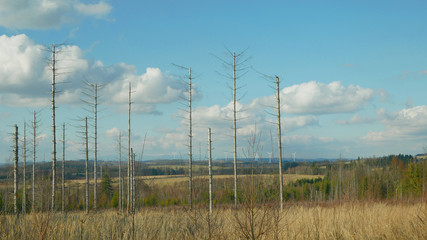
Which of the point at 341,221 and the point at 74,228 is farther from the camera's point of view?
the point at 341,221

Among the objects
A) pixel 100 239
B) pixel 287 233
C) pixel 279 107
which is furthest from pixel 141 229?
pixel 279 107

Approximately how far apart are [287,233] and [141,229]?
366 centimetres

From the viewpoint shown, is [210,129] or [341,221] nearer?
[341,221]

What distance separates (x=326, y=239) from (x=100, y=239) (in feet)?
16.6

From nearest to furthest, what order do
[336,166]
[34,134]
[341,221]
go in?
1. [341,221]
2. [34,134]
3. [336,166]

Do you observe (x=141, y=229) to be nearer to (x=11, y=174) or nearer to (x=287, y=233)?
(x=287, y=233)

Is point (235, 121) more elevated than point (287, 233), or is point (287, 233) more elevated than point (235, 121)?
point (235, 121)

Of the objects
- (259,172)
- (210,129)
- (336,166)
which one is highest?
(210,129)

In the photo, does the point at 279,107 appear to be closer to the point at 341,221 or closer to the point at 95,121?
the point at 341,221

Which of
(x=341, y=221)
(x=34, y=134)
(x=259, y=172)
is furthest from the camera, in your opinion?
(x=34, y=134)

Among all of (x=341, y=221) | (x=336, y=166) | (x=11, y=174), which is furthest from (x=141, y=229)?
(x=336, y=166)

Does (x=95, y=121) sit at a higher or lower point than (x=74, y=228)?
higher

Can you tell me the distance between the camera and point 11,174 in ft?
117

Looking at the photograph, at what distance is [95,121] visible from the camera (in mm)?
26938
